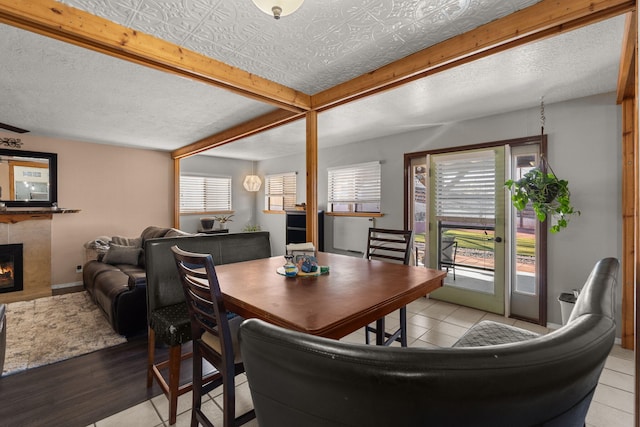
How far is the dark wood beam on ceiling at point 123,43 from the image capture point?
1665 mm

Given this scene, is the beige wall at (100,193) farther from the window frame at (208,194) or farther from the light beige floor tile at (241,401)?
the light beige floor tile at (241,401)

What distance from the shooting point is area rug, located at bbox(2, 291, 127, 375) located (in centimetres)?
260

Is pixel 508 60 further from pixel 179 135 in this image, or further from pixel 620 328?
pixel 179 135

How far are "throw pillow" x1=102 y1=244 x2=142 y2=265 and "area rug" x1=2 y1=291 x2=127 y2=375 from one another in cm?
62

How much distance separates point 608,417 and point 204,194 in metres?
6.85

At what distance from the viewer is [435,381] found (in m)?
0.46

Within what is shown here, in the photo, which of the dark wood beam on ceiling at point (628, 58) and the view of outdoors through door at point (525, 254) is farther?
the view of outdoors through door at point (525, 254)

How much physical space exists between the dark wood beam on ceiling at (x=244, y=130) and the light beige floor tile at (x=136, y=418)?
288 cm

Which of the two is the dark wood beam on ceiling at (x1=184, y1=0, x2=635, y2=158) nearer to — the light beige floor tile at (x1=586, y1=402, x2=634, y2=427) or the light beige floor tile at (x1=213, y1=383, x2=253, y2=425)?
the light beige floor tile at (x1=586, y1=402, x2=634, y2=427)

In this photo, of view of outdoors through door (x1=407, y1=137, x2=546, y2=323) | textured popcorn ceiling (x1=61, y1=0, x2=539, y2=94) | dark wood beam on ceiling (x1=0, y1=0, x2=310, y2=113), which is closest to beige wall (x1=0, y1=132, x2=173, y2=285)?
dark wood beam on ceiling (x1=0, y1=0, x2=310, y2=113)

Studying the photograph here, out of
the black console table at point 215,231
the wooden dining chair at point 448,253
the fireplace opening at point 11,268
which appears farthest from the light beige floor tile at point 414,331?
the fireplace opening at point 11,268

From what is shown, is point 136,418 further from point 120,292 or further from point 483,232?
point 483,232

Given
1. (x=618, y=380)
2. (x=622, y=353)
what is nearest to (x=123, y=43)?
(x=618, y=380)

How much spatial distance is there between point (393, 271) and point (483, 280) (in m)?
2.52
